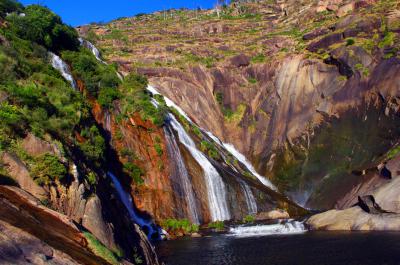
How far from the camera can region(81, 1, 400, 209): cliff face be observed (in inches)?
2074

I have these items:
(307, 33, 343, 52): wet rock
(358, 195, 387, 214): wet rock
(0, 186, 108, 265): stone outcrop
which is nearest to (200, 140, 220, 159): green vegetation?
(358, 195, 387, 214): wet rock

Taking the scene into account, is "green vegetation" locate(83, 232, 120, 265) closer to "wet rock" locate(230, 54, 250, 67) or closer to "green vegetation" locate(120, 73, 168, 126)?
"green vegetation" locate(120, 73, 168, 126)

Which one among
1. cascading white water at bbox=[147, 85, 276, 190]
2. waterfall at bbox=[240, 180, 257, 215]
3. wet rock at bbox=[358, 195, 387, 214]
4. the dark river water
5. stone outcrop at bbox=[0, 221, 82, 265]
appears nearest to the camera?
stone outcrop at bbox=[0, 221, 82, 265]

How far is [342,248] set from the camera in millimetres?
27281

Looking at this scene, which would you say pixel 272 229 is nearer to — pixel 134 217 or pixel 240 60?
pixel 134 217

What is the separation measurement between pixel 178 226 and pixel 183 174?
5844 mm

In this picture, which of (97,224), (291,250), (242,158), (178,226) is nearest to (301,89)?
(242,158)

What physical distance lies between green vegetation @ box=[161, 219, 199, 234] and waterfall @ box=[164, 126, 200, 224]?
1544 mm

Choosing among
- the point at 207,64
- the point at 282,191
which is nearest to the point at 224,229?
the point at 282,191

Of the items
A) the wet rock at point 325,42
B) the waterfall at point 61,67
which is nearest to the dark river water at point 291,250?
the waterfall at point 61,67

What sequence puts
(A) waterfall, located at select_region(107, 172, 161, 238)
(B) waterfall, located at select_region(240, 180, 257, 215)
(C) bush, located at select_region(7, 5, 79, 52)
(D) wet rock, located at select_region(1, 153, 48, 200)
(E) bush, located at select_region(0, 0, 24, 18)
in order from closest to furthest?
(D) wet rock, located at select_region(1, 153, 48, 200) < (A) waterfall, located at select_region(107, 172, 161, 238) < (C) bush, located at select_region(7, 5, 79, 52) < (B) waterfall, located at select_region(240, 180, 257, 215) < (E) bush, located at select_region(0, 0, 24, 18)

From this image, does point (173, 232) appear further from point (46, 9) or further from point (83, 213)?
point (46, 9)

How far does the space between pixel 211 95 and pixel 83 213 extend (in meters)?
53.1

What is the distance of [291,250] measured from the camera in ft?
92.0
